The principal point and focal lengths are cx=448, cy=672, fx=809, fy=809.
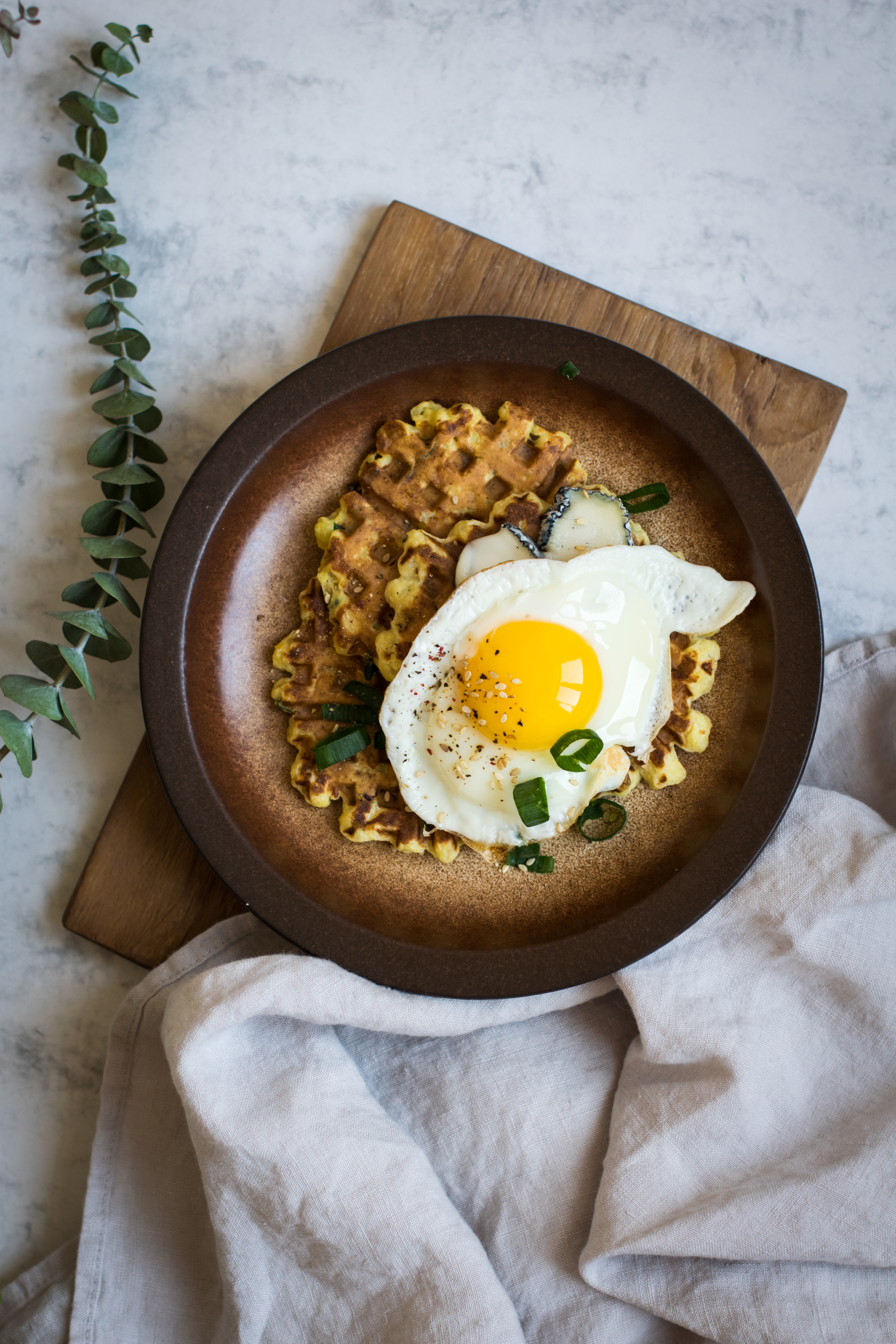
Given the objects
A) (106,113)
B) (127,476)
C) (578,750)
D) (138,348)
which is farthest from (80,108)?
(578,750)

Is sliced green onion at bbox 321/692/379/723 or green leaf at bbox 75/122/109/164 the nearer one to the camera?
sliced green onion at bbox 321/692/379/723

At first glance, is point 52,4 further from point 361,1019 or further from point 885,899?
Answer: point 885,899

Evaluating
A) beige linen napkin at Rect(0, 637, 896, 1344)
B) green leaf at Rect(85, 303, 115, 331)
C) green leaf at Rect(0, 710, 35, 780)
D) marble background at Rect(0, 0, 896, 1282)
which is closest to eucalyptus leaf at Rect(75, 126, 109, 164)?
marble background at Rect(0, 0, 896, 1282)

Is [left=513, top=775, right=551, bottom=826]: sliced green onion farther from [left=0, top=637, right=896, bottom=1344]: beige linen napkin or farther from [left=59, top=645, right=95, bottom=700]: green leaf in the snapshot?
[left=59, top=645, right=95, bottom=700]: green leaf

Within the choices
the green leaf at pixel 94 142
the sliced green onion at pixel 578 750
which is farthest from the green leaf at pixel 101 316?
the sliced green onion at pixel 578 750

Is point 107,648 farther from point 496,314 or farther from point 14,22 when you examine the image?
point 14,22

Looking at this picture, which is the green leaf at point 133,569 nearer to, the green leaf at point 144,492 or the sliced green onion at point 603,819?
the green leaf at point 144,492
